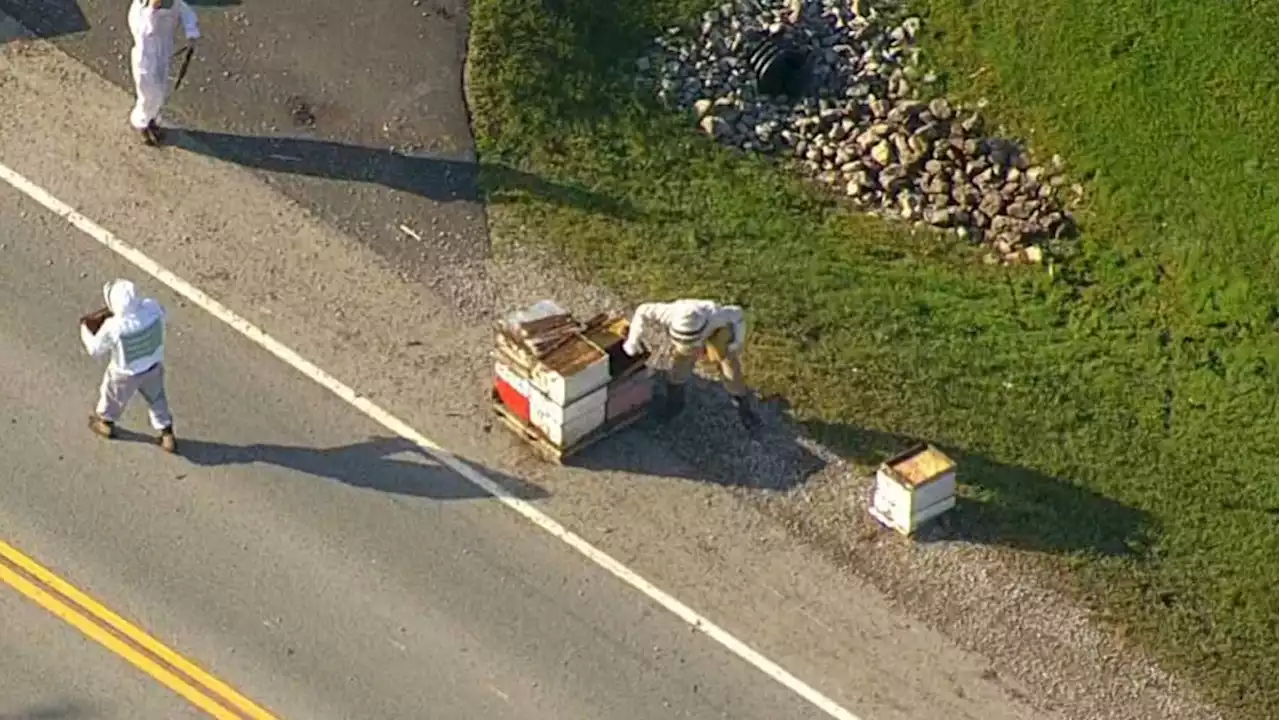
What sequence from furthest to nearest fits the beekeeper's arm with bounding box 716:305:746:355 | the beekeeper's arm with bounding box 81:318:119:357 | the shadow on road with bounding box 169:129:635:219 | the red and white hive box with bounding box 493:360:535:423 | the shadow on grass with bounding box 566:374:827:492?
the shadow on road with bounding box 169:129:635:219 → the shadow on grass with bounding box 566:374:827:492 → the red and white hive box with bounding box 493:360:535:423 → the beekeeper's arm with bounding box 716:305:746:355 → the beekeeper's arm with bounding box 81:318:119:357

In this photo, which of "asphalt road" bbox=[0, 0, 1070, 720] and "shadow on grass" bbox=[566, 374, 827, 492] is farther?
"shadow on grass" bbox=[566, 374, 827, 492]

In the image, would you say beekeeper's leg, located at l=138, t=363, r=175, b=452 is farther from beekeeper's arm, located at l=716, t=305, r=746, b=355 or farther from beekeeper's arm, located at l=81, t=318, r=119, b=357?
beekeeper's arm, located at l=716, t=305, r=746, b=355

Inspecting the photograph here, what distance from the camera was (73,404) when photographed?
55.0 feet

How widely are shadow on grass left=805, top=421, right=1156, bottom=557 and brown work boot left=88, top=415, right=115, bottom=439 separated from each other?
5.36 metres

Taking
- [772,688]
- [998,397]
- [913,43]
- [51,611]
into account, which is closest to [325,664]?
[51,611]

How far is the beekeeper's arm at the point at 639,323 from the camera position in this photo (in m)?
16.4

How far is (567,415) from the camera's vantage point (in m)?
16.4

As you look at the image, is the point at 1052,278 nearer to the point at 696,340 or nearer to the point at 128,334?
the point at 696,340

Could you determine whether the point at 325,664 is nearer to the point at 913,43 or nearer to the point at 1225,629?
the point at 1225,629

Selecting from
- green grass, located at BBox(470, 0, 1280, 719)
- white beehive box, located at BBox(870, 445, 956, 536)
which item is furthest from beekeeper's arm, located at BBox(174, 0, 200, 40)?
white beehive box, located at BBox(870, 445, 956, 536)

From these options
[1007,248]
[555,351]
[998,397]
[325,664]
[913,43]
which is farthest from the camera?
[913,43]

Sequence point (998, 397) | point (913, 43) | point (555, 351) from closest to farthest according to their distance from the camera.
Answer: point (555, 351), point (998, 397), point (913, 43)

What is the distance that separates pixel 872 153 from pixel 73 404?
294 inches

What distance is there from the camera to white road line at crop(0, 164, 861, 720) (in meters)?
15.6
